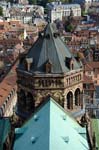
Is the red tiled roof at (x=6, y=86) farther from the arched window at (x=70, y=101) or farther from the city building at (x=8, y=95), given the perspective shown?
the arched window at (x=70, y=101)

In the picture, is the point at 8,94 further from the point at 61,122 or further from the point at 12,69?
the point at 61,122

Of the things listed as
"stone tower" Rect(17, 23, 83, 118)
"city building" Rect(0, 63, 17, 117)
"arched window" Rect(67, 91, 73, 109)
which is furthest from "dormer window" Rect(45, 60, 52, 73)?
"city building" Rect(0, 63, 17, 117)

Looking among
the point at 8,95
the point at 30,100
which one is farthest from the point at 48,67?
the point at 8,95

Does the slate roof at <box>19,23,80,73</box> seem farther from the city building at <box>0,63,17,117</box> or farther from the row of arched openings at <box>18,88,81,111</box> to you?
the city building at <box>0,63,17,117</box>

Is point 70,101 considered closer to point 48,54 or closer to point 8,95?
point 48,54

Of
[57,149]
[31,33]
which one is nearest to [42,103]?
[57,149]

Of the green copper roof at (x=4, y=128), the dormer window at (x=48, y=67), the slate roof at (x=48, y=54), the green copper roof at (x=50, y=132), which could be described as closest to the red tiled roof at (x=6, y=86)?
the green copper roof at (x=4, y=128)
